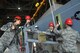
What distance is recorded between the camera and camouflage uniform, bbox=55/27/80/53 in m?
5.30

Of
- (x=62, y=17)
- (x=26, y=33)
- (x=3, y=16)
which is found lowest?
(x=26, y=33)

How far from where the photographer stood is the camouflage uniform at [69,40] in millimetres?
5304

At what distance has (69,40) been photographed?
5.35 m

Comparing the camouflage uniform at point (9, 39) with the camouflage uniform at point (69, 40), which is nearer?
the camouflage uniform at point (9, 39)

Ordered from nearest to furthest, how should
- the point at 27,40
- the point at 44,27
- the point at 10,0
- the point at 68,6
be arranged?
the point at 27,40
the point at 68,6
the point at 44,27
the point at 10,0

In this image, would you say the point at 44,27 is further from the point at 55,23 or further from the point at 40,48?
the point at 40,48

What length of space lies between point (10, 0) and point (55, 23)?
274 inches

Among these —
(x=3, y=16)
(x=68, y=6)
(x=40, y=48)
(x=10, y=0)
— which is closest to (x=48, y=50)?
(x=40, y=48)

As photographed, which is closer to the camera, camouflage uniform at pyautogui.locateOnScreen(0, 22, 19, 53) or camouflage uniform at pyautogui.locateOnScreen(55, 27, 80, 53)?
camouflage uniform at pyautogui.locateOnScreen(0, 22, 19, 53)

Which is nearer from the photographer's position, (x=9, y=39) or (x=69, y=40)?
(x=9, y=39)

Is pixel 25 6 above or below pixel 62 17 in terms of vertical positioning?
→ above

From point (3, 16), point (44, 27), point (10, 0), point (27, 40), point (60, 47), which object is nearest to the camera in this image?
point (27, 40)

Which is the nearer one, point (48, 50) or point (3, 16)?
point (48, 50)

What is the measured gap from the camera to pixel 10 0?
42.4 feet
